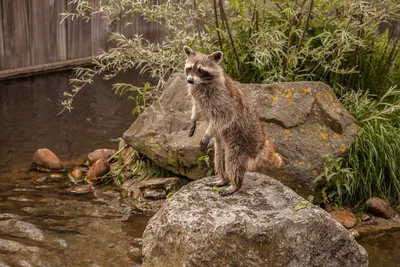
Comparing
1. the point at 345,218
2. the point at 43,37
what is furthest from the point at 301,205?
the point at 43,37

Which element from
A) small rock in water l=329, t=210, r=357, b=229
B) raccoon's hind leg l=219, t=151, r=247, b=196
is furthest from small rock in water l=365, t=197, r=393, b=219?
raccoon's hind leg l=219, t=151, r=247, b=196

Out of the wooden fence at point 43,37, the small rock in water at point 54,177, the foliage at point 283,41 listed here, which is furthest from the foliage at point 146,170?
the wooden fence at point 43,37

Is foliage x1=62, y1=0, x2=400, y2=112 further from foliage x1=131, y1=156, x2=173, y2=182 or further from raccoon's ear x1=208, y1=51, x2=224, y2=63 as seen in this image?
raccoon's ear x1=208, y1=51, x2=224, y2=63

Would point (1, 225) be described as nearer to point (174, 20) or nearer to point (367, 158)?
point (174, 20)

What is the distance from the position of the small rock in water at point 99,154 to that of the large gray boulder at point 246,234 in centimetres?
250

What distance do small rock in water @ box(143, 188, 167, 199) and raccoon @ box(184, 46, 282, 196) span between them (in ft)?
4.45

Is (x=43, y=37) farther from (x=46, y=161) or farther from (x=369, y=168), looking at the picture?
(x=369, y=168)

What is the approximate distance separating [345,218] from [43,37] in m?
5.58

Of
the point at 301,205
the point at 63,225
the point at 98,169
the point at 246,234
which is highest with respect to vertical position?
the point at 301,205

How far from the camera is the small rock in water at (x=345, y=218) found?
221 inches

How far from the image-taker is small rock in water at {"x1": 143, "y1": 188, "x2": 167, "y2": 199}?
598cm

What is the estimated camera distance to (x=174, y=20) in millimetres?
6887

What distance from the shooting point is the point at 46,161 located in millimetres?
6695

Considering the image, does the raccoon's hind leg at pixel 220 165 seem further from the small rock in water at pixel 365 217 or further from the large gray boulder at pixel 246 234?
Answer: the small rock in water at pixel 365 217
